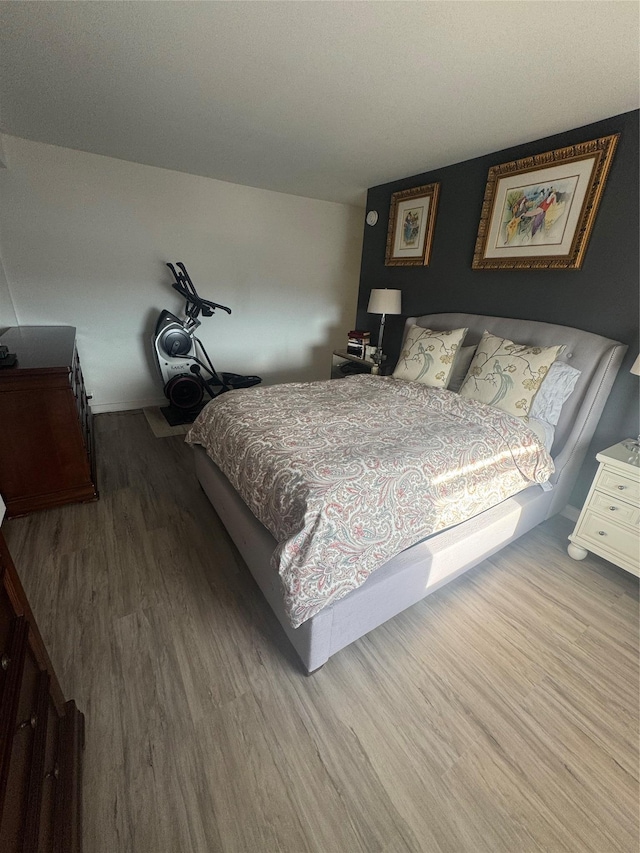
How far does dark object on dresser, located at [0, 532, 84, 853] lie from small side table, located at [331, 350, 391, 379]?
9.89 feet

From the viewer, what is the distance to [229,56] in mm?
1622

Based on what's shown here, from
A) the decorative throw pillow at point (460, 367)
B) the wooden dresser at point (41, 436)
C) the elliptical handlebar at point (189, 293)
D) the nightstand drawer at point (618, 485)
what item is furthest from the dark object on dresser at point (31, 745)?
the elliptical handlebar at point (189, 293)

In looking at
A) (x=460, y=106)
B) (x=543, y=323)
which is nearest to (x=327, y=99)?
(x=460, y=106)

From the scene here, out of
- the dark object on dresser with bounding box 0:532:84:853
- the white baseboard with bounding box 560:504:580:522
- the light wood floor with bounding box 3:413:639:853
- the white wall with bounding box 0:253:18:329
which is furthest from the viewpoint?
the white wall with bounding box 0:253:18:329

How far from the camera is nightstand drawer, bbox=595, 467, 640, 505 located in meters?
1.74

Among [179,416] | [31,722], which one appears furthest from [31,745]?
[179,416]

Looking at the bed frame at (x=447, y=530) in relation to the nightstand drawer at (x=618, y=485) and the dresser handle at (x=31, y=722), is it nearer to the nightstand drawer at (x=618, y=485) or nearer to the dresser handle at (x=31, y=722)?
the nightstand drawer at (x=618, y=485)

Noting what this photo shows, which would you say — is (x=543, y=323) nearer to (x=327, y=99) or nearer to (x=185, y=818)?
(x=327, y=99)

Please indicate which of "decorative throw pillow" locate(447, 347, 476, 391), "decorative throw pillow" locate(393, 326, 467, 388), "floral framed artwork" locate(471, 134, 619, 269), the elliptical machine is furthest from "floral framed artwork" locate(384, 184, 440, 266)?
the elliptical machine

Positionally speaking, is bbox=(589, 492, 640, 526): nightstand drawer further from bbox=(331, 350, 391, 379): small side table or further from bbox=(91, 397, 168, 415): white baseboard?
bbox=(91, 397, 168, 415): white baseboard

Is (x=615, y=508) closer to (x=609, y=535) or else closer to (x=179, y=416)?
(x=609, y=535)

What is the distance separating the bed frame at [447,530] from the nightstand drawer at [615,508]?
0.22 meters

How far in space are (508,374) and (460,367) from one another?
0.50 m

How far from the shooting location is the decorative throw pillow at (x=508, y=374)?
207 cm
